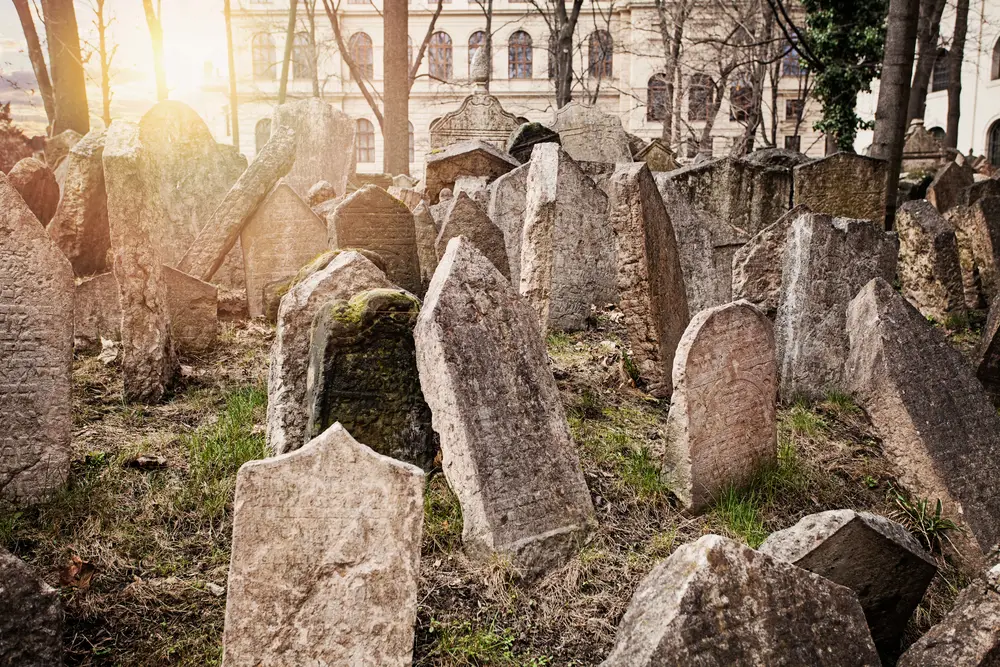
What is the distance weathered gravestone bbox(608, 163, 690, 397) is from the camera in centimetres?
455

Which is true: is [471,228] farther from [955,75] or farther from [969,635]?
[955,75]

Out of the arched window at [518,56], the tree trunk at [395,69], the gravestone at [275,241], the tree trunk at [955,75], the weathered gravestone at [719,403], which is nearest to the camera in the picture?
the weathered gravestone at [719,403]

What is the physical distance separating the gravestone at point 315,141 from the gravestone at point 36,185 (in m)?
2.91

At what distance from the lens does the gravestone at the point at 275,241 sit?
610cm

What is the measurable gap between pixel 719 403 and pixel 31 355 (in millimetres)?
3282

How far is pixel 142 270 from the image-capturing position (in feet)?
14.2

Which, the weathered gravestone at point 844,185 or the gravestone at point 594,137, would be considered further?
the gravestone at point 594,137

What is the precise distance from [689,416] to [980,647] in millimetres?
1493

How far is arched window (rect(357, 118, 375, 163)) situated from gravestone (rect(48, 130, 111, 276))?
92.0 feet

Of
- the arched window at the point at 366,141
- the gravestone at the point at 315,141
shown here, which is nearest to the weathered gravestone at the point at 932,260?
the gravestone at the point at 315,141

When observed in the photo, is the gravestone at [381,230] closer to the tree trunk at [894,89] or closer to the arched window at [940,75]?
the tree trunk at [894,89]

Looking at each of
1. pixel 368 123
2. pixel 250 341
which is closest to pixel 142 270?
pixel 250 341

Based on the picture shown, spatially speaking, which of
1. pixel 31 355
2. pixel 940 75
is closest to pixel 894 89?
pixel 31 355

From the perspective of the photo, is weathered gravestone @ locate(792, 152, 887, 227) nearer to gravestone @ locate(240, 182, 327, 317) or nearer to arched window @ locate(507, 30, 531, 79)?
gravestone @ locate(240, 182, 327, 317)
